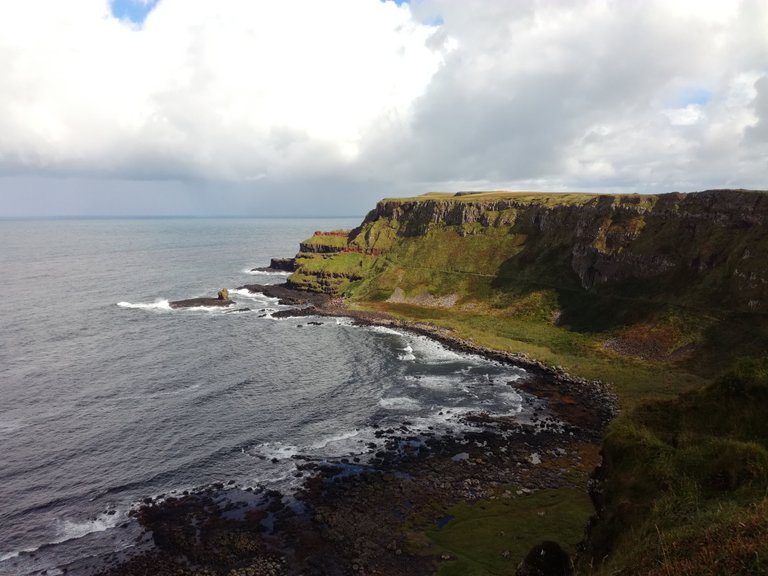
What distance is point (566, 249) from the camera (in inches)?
5531

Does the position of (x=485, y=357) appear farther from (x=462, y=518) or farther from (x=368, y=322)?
(x=462, y=518)

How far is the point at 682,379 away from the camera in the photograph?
82750 millimetres

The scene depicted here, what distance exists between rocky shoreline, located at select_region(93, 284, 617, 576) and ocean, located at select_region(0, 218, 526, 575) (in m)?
2.59

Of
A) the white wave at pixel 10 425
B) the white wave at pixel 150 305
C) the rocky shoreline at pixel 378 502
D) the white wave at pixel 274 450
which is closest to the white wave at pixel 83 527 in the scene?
the rocky shoreline at pixel 378 502

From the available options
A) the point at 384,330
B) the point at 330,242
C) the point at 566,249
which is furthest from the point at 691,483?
the point at 330,242

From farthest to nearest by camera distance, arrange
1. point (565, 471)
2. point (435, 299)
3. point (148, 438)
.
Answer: point (435, 299), point (148, 438), point (565, 471)

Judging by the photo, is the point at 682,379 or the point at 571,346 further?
the point at 571,346

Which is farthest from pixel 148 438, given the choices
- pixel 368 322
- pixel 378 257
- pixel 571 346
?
pixel 378 257

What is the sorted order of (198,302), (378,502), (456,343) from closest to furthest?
(378,502) → (456,343) → (198,302)

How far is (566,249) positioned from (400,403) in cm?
8385

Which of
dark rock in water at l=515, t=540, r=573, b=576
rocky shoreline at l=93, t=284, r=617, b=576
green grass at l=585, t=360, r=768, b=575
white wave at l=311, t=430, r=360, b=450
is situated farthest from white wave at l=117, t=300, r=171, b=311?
green grass at l=585, t=360, r=768, b=575

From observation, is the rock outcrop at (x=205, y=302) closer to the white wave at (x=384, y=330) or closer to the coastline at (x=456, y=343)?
the coastline at (x=456, y=343)

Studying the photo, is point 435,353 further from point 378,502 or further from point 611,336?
point 378,502

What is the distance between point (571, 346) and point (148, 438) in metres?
80.5
